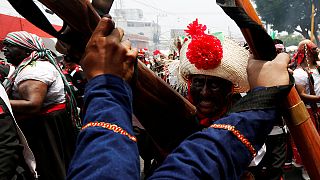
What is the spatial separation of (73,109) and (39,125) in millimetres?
428

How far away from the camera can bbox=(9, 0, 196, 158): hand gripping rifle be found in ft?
2.88

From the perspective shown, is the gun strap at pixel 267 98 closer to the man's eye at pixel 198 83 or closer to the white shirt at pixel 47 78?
the man's eye at pixel 198 83

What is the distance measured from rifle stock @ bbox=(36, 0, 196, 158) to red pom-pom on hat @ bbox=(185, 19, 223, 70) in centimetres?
103

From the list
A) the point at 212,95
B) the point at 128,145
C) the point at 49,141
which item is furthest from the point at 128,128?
the point at 49,141

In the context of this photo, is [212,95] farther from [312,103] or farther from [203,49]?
[312,103]

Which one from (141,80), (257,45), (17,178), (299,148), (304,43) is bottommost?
(17,178)

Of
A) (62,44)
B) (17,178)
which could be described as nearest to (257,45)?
(62,44)

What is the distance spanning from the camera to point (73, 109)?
3451 mm

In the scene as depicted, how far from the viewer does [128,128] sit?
0.86 m

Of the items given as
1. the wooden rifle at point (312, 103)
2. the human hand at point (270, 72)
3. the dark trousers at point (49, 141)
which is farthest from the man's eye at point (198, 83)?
the wooden rifle at point (312, 103)

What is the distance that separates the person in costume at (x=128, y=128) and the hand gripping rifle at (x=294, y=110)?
0.05 m

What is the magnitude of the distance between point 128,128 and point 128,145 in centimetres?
4

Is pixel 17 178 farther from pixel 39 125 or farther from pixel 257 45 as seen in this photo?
pixel 257 45

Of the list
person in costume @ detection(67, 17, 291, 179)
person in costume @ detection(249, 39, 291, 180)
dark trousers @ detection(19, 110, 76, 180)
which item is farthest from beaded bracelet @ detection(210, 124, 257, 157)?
dark trousers @ detection(19, 110, 76, 180)
